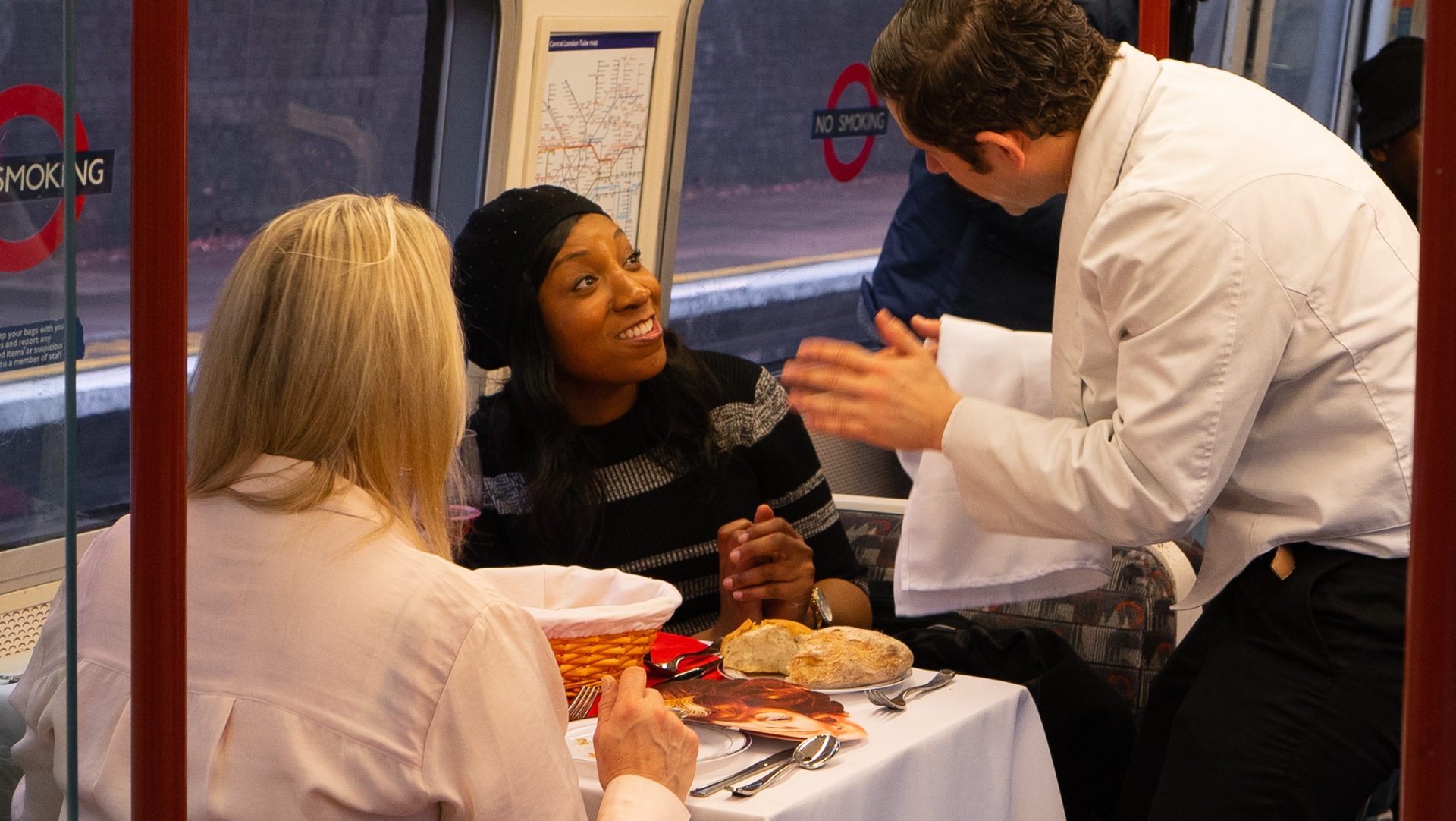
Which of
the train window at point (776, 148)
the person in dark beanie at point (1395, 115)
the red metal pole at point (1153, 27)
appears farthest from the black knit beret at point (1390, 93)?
the red metal pole at point (1153, 27)

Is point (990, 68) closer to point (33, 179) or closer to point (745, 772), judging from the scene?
point (745, 772)

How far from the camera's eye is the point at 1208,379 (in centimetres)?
Answer: 177

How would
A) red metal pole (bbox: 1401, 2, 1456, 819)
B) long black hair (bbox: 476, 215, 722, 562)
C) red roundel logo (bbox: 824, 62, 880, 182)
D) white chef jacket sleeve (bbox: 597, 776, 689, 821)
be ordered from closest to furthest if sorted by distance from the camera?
red metal pole (bbox: 1401, 2, 1456, 819) → white chef jacket sleeve (bbox: 597, 776, 689, 821) → long black hair (bbox: 476, 215, 722, 562) → red roundel logo (bbox: 824, 62, 880, 182)

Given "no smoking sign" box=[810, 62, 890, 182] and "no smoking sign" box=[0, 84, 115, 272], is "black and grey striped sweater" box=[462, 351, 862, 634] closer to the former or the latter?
"no smoking sign" box=[0, 84, 115, 272]

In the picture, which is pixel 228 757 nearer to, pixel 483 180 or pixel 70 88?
pixel 70 88

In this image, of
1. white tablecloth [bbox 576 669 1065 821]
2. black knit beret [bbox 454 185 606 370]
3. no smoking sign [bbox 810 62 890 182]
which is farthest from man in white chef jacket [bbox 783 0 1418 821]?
no smoking sign [bbox 810 62 890 182]

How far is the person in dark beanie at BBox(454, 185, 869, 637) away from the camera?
270 cm

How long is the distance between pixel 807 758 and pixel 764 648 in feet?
1.18

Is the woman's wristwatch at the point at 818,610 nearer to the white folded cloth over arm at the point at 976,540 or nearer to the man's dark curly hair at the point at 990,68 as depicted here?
the white folded cloth over arm at the point at 976,540

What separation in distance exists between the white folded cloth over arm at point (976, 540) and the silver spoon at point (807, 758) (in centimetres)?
61

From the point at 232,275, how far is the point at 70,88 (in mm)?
607

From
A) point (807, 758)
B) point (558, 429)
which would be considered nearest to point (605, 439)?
point (558, 429)

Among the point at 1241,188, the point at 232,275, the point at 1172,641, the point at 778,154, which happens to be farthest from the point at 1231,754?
the point at 778,154

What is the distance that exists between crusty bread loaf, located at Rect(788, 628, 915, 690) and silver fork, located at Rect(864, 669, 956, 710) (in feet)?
0.09
